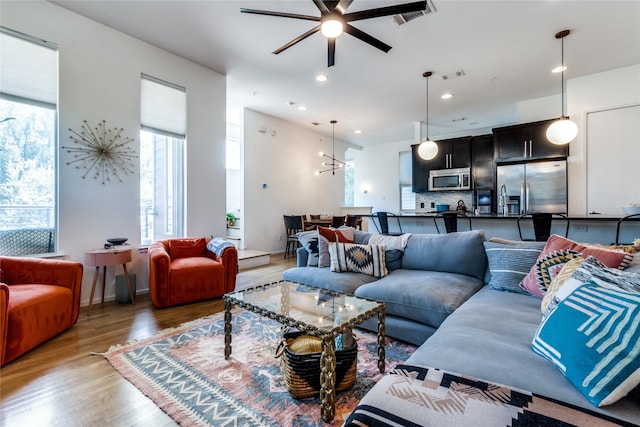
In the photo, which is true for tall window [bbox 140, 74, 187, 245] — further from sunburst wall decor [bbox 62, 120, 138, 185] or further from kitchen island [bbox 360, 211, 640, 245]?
kitchen island [bbox 360, 211, 640, 245]

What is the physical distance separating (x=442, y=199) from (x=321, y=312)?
6.83 meters

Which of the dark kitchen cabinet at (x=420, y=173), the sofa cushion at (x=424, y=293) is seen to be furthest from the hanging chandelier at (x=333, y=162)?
the sofa cushion at (x=424, y=293)

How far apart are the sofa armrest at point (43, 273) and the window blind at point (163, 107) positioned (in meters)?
2.02

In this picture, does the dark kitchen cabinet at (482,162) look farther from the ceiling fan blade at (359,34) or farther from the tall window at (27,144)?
the tall window at (27,144)

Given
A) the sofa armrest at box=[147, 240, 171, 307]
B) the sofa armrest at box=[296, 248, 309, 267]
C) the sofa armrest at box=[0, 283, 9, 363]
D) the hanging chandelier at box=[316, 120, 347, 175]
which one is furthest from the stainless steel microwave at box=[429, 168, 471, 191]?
the sofa armrest at box=[0, 283, 9, 363]

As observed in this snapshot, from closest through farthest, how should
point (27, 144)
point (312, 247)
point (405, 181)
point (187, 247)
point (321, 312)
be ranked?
point (321, 312)
point (27, 144)
point (312, 247)
point (187, 247)
point (405, 181)

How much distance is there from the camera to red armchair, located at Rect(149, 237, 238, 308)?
306 cm

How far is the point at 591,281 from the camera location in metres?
1.23

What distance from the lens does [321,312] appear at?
184 centimetres

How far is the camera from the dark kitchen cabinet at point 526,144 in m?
5.13

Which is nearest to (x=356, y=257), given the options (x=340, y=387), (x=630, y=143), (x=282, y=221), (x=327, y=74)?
(x=340, y=387)

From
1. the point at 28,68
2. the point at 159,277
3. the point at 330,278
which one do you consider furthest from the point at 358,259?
the point at 28,68

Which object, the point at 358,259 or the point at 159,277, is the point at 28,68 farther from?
the point at 358,259

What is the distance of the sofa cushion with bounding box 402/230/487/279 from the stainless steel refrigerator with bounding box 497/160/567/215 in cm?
362
